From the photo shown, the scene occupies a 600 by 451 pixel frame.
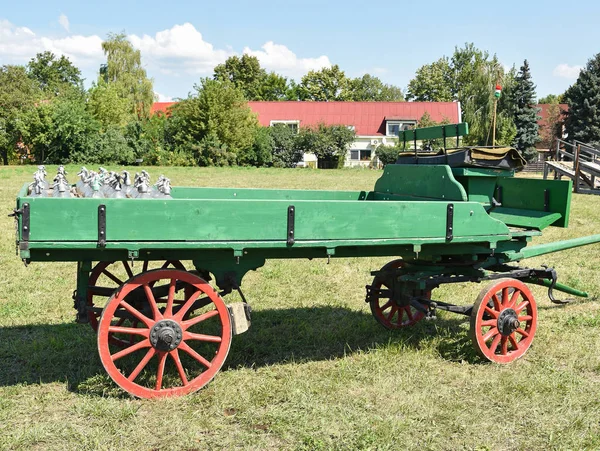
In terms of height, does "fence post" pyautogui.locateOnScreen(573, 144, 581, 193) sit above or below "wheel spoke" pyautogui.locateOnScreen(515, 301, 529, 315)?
above

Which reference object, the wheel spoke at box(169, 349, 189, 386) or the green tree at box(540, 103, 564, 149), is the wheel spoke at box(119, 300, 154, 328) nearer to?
the wheel spoke at box(169, 349, 189, 386)

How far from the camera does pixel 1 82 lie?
42.8 metres

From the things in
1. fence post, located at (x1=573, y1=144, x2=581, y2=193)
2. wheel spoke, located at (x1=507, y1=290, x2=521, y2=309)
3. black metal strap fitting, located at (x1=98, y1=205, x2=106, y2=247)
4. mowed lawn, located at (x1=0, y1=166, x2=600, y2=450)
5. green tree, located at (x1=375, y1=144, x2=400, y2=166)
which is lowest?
mowed lawn, located at (x1=0, y1=166, x2=600, y2=450)

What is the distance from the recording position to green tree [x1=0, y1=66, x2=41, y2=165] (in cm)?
3994

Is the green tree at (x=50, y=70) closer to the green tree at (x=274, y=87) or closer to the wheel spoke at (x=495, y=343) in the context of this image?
the green tree at (x=274, y=87)

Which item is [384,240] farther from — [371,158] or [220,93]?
[371,158]

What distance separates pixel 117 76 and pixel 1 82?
1157 centimetres

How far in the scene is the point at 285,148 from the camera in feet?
141

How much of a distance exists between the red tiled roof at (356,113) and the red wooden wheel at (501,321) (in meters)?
44.6

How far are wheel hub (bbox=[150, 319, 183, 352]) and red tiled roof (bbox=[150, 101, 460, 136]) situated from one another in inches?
1805

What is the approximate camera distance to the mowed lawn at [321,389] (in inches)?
153

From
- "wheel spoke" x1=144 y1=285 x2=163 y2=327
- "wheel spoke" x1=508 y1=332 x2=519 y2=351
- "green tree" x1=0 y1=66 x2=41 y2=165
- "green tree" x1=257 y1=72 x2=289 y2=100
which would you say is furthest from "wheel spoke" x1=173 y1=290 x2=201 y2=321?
"green tree" x1=257 y1=72 x2=289 y2=100

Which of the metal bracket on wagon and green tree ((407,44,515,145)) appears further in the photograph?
green tree ((407,44,515,145))

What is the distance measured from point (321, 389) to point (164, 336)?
125cm
